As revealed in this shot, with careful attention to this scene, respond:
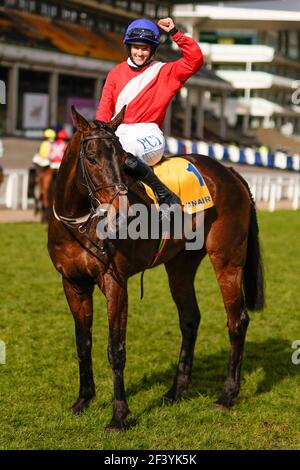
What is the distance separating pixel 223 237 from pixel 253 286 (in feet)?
1.77

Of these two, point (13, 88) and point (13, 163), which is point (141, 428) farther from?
point (13, 88)

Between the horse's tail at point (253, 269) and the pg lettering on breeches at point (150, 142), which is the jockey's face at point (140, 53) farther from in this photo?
the horse's tail at point (253, 269)

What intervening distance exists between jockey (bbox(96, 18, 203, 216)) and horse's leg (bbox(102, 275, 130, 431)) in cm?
64

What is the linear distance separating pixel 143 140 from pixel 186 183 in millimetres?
439

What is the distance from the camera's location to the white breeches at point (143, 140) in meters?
4.26

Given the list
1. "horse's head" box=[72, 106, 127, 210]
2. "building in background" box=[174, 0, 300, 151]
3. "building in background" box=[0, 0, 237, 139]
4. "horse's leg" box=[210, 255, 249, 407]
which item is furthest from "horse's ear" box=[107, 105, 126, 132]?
"building in background" box=[174, 0, 300, 151]

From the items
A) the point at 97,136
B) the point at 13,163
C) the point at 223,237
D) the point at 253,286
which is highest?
the point at 97,136

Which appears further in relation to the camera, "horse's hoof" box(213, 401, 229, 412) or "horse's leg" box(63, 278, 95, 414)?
"horse's hoof" box(213, 401, 229, 412)

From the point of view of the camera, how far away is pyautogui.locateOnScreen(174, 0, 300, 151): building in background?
2237 inches

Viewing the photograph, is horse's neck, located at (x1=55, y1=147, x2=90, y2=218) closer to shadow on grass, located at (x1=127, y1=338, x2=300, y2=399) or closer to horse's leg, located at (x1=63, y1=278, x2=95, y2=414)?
horse's leg, located at (x1=63, y1=278, x2=95, y2=414)

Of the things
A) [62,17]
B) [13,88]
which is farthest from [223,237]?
[62,17]

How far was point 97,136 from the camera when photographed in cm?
371

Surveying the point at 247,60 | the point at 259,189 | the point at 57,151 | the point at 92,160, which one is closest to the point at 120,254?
the point at 92,160

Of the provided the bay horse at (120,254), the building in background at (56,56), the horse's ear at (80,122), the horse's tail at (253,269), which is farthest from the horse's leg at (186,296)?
the building in background at (56,56)
